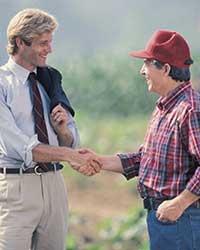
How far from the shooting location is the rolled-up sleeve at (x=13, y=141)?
383 cm

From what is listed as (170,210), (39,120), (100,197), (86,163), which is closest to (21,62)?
(39,120)

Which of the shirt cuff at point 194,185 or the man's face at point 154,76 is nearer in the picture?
the shirt cuff at point 194,185

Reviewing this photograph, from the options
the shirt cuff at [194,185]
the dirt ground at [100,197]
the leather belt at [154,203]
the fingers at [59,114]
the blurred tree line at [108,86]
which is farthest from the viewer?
the blurred tree line at [108,86]

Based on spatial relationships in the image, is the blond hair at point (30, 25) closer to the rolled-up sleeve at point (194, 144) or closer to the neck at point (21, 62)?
the neck at point (21, 62)

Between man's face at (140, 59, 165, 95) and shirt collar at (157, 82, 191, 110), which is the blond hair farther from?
shirt collar at (157, 82, 191, 110)

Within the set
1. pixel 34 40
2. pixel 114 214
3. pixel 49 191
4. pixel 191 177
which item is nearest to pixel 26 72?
pixel 34 40

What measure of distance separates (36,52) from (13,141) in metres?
0.37

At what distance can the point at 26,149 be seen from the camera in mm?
3824

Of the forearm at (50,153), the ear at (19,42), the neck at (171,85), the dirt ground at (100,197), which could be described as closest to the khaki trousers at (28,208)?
the forearm at (50,153)

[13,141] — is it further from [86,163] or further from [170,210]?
[170,210]

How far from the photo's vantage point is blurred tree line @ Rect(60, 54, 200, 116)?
24.8 feet

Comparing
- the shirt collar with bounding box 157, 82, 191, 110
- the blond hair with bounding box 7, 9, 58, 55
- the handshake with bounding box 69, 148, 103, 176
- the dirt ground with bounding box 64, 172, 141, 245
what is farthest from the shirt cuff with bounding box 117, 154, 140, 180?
the dirt ground with bounding box 64, 172, 141, 245

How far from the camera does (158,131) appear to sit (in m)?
3.68

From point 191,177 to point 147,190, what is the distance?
0.19 m
